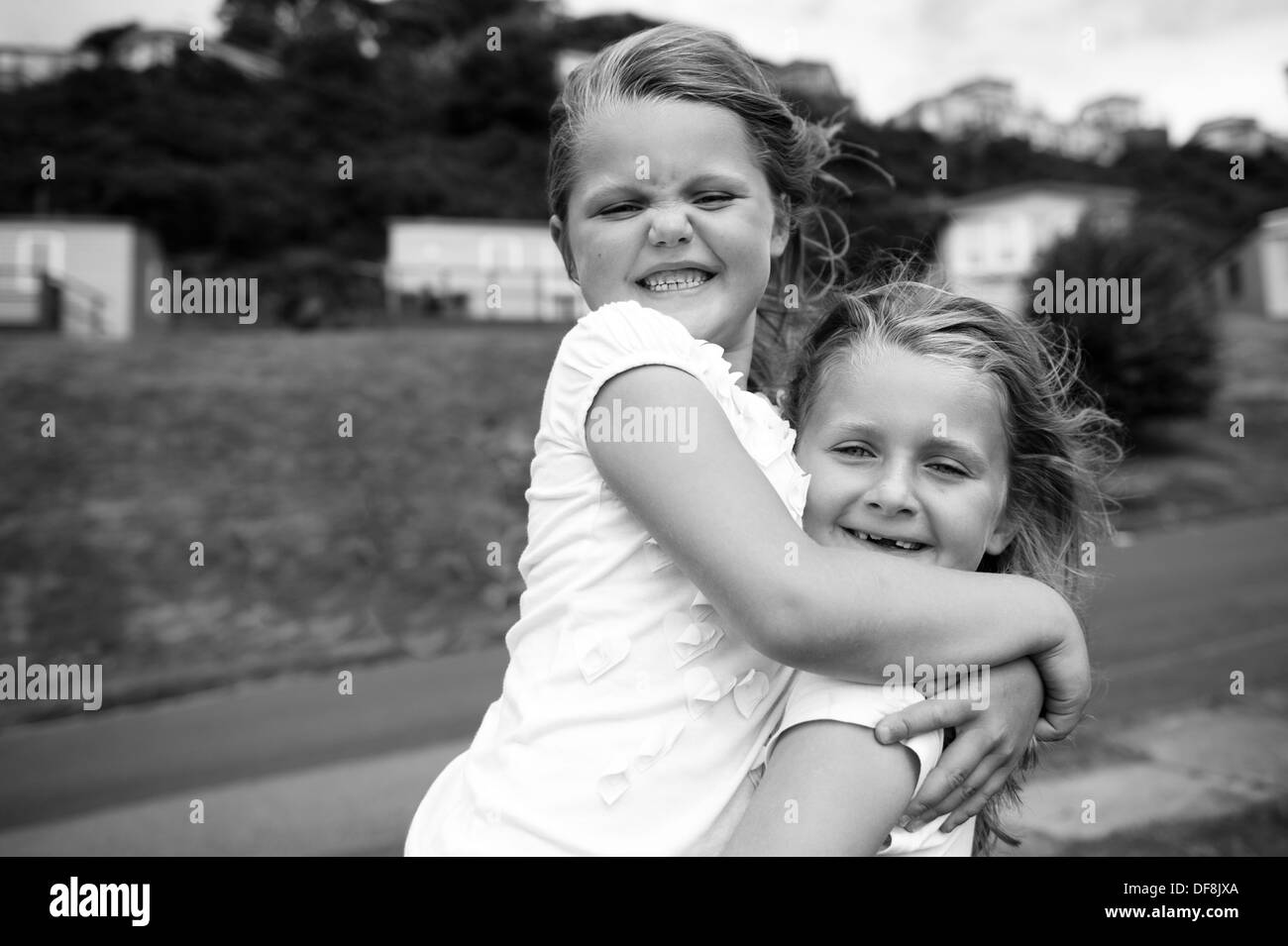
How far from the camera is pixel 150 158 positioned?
46.3 meters

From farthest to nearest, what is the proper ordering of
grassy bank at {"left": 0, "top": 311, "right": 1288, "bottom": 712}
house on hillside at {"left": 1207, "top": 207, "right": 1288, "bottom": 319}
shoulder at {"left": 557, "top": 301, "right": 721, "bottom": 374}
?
house on hillside at {"left": 1207, "top": 207, "right": 1288, "bottom": 319} → grassy bank at {"left": 0, "top": 311, "right": 1288, "bottom": 712} → shoulder at {"left": 557, "top": 301, "right": 721, "bottom": 374}

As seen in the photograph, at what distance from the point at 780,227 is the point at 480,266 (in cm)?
3538

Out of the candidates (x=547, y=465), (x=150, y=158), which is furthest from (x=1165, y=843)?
(x=150, y=158)

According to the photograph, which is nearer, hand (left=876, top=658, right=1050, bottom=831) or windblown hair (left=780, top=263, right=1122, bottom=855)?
hand (left=876, top=658, right=1050, bottom=831)

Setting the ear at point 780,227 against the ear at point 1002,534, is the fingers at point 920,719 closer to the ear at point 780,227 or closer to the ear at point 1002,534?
the ear at point 1002,534

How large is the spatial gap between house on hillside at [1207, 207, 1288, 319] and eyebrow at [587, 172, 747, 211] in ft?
133

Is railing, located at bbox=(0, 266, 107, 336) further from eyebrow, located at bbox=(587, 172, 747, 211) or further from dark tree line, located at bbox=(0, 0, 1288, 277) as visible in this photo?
eyebrow, located at bbox=(587, 172, 747, 211)

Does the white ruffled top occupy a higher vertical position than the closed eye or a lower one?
lower

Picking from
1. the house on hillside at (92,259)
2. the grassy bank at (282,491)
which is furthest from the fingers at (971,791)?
the house on hillside at (92,259)

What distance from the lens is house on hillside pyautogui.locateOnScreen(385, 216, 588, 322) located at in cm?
3081

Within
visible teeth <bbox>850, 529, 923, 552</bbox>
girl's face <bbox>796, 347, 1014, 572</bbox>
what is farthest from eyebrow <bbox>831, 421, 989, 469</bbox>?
visible teeth <bbox>850, 529, 923, 552</bbox>

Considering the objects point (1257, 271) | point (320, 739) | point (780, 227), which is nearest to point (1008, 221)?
point (1257, 271)

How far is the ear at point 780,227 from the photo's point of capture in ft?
6.04
